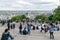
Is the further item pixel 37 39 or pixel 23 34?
pixel 23 34

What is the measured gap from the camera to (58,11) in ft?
404

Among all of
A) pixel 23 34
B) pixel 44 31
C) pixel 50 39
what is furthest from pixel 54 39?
pixel 44 31

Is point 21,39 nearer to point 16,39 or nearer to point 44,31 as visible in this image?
point 16,39

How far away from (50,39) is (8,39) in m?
8.58

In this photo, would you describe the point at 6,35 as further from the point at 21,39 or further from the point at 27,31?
the point at 27,31

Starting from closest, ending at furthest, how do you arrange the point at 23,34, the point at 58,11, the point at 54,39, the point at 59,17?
the point at 54,39, the point at 23,34, the point at 59,17, the point at 58,11

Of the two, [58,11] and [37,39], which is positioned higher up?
[37,39]

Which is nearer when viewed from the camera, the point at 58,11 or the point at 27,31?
the point at 27,31

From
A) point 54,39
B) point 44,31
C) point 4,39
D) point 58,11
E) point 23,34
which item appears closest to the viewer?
point 4,39

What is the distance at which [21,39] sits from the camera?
908 inches

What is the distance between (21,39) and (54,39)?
2500 millimetres

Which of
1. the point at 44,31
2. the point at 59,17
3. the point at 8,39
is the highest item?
the point at 8,39

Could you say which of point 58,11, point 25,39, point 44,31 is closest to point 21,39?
point 25,39

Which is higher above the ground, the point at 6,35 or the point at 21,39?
the point at 6,35
